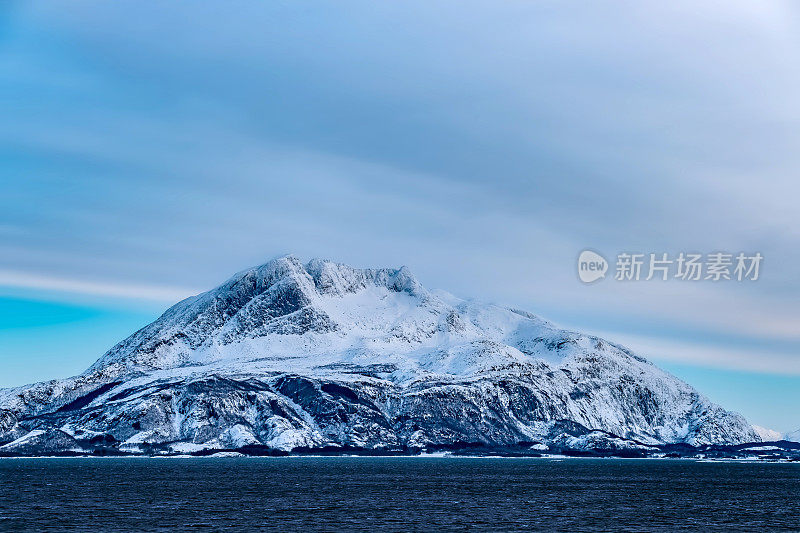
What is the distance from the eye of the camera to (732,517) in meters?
197

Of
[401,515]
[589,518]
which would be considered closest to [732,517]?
[589,518]

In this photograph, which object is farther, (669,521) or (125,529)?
(669,521)

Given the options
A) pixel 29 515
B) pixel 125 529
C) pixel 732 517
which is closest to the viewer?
pixel 125 529

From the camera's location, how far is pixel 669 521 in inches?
7323

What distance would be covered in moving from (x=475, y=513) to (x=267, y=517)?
150 ft

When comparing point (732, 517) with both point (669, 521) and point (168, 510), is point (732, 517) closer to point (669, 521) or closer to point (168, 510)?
point (669, 521)

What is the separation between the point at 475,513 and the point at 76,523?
82.6m

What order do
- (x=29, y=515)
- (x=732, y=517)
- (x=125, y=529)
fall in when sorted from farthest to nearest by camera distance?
(x=732, y=517)
(x=29, y=515)
(x=125, y=529)

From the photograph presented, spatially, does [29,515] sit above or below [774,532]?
below

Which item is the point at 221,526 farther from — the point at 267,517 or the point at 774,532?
the point at 774,532

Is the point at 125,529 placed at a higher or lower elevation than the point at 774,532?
lower

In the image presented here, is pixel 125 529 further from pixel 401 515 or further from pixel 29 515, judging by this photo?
pixel 401 515

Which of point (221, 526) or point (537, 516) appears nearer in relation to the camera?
point (221, 526)

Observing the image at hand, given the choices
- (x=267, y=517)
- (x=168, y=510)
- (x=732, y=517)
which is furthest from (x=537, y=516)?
(x=168, y=510)
